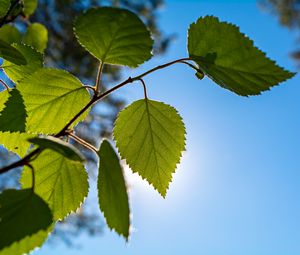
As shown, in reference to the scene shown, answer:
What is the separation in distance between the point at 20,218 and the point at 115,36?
32 centimetres

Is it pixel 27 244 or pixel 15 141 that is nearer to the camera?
pixel 27 244

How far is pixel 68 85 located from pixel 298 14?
12.9m

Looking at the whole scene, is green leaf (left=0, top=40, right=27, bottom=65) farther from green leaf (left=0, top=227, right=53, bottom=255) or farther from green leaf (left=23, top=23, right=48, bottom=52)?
green leaf (left=23, top=23, right=48, bottom=52)

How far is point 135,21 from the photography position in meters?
0.64

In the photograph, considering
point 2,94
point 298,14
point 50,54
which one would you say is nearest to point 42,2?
point 50,54

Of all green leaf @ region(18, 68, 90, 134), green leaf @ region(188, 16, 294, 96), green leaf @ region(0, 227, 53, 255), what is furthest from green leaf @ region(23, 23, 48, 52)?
green leaf @ region(0, 227, 53, 255)

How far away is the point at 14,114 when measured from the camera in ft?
2.50

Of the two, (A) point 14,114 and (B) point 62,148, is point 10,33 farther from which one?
(B) point 62,148

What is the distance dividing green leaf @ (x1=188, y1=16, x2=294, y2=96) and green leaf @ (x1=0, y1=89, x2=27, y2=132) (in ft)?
1.02

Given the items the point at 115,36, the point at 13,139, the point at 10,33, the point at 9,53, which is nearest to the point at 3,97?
the point at 13,139

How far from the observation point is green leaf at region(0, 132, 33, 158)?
2.89ft

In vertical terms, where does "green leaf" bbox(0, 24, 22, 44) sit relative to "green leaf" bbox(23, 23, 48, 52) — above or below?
below

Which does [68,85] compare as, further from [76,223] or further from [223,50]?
[76,223]

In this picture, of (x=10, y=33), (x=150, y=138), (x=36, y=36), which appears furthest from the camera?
(x=36, y=36)
